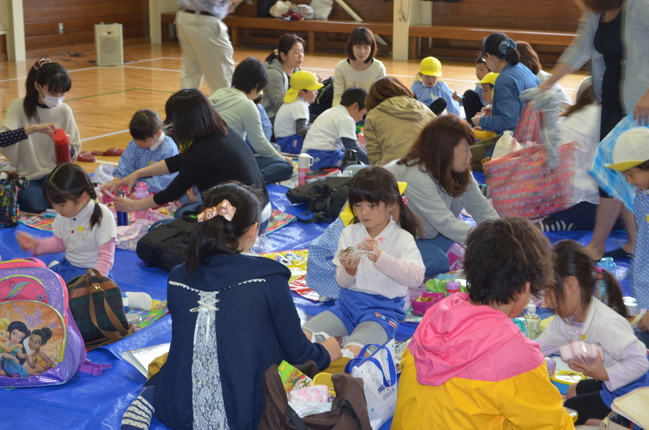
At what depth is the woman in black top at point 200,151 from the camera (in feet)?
12.1

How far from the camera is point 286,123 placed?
19.3ft

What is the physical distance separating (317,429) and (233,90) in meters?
3.59

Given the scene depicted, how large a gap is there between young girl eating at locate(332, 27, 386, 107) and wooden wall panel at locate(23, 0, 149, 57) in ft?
22.3

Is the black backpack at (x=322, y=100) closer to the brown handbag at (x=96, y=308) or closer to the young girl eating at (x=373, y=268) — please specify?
the young girl eating at (x=373, y=268)

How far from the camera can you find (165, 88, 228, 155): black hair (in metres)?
3.67

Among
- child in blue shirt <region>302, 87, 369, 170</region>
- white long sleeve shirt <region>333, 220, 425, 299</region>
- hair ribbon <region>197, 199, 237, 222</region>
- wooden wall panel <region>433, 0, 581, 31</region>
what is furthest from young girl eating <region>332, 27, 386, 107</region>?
wooden wall panel <region>433, 0, 581, 31</region>

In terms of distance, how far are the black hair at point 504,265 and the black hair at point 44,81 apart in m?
3.23

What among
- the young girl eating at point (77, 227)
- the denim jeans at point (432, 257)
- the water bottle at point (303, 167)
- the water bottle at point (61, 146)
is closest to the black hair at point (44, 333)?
the young girl eating at point (77, 227)

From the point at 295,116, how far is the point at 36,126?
209 centimetres

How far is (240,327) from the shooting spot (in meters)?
2.09

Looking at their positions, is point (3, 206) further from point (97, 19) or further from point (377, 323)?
point (97, 19)

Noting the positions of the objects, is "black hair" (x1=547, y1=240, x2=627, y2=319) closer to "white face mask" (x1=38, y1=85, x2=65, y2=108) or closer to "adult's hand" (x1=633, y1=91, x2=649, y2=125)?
"adult's hand" (x1=633, y1=91, x2=649, y2=125)

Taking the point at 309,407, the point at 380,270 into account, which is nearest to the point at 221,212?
the point at 309,407

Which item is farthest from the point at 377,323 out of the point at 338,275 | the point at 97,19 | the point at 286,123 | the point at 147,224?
the point at 97,19
